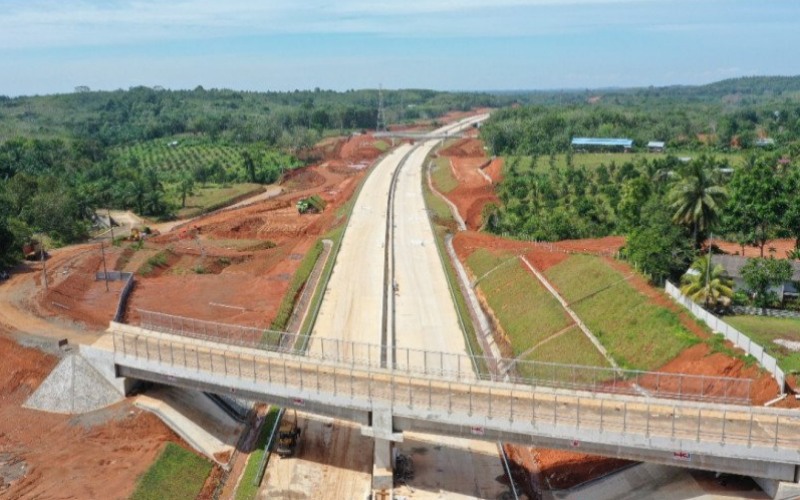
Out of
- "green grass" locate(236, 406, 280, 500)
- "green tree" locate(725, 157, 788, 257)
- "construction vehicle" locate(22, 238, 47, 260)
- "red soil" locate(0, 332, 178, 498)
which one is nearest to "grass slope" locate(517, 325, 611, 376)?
"green grass" locate(236, 406, 280, 500)

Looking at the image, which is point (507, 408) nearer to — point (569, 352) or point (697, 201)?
point (569, 352)

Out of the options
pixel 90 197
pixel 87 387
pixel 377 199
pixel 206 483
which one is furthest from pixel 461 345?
pixel 90 197

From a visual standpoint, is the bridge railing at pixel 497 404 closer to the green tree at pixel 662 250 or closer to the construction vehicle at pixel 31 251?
the green tree at pixel 662 250

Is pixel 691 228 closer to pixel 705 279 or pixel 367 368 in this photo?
pixel 705 279

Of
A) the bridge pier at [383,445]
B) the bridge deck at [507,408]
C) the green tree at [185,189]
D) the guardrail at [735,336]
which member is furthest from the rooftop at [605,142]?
the bridge pier at [383,445]

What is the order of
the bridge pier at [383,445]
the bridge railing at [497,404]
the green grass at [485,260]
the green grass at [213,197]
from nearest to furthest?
1. the bridge railing at [497,404]
2. the bridge pier at [383,445]
3. the green grass at [485,260]
4. the green grass at [213,197]

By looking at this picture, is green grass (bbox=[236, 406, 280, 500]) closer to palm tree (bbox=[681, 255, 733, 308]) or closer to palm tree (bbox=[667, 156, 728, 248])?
palm tree (bbox=[681, 255, 733, 308])

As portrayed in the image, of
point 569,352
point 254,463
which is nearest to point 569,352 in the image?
point 569,352
